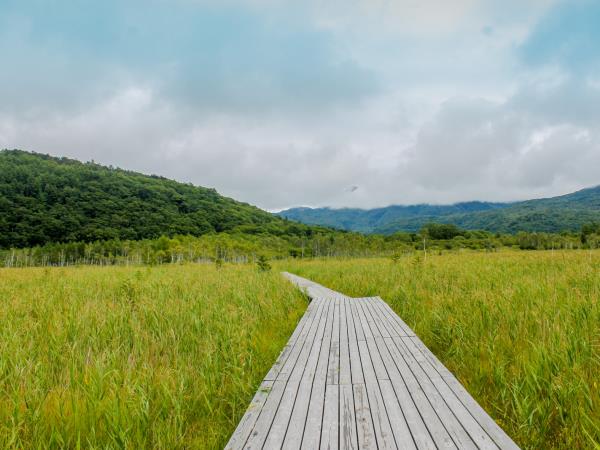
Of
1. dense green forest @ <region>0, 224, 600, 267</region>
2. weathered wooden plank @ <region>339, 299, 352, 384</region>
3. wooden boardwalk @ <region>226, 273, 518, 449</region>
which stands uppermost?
wooden boardwalk @ <region>226, 273, 518, 449</region>

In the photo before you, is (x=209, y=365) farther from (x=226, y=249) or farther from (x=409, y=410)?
(x=226, y=249)

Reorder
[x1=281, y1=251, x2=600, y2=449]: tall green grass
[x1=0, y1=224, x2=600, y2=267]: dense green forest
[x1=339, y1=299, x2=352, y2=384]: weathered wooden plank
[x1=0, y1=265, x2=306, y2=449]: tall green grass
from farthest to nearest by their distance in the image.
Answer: [x1=0, y1=224, x2=600, y2=267]: dense green forest → [x1=339, y1=299, x2=352, y2=384]: weathered wooden plank → [x1=281, y1=251, x2=600, y2=449]: tall green grass → [x1=0, y1=265, x2=306, y2=449]: tall green grass

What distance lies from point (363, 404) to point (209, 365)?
1973 mm

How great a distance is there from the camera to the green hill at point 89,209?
4104 inches

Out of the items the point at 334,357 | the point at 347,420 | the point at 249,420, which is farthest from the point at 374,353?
the point at 249,420

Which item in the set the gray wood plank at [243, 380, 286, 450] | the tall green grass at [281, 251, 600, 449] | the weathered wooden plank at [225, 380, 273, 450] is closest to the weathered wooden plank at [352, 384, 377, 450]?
the gray wood plank at [243, 380, 286, 450]

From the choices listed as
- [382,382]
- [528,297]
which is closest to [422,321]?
[528,297]

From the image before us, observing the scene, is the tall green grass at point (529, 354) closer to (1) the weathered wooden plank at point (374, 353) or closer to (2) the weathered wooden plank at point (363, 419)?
(1) the weathered wooden plank at point (374, 353)

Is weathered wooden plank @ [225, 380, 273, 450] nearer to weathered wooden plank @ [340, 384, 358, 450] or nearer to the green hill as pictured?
weathered wooden plank @ [340, 384, 358, 450]

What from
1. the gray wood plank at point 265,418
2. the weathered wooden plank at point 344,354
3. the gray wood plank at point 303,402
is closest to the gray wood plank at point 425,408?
the weathered wooden plank at point 344,354

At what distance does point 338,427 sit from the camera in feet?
8.23

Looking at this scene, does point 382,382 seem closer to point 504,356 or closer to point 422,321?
point 504,356

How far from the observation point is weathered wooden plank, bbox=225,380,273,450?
7.62 ft

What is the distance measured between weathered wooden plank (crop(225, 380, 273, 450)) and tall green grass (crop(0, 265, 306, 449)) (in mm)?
284
